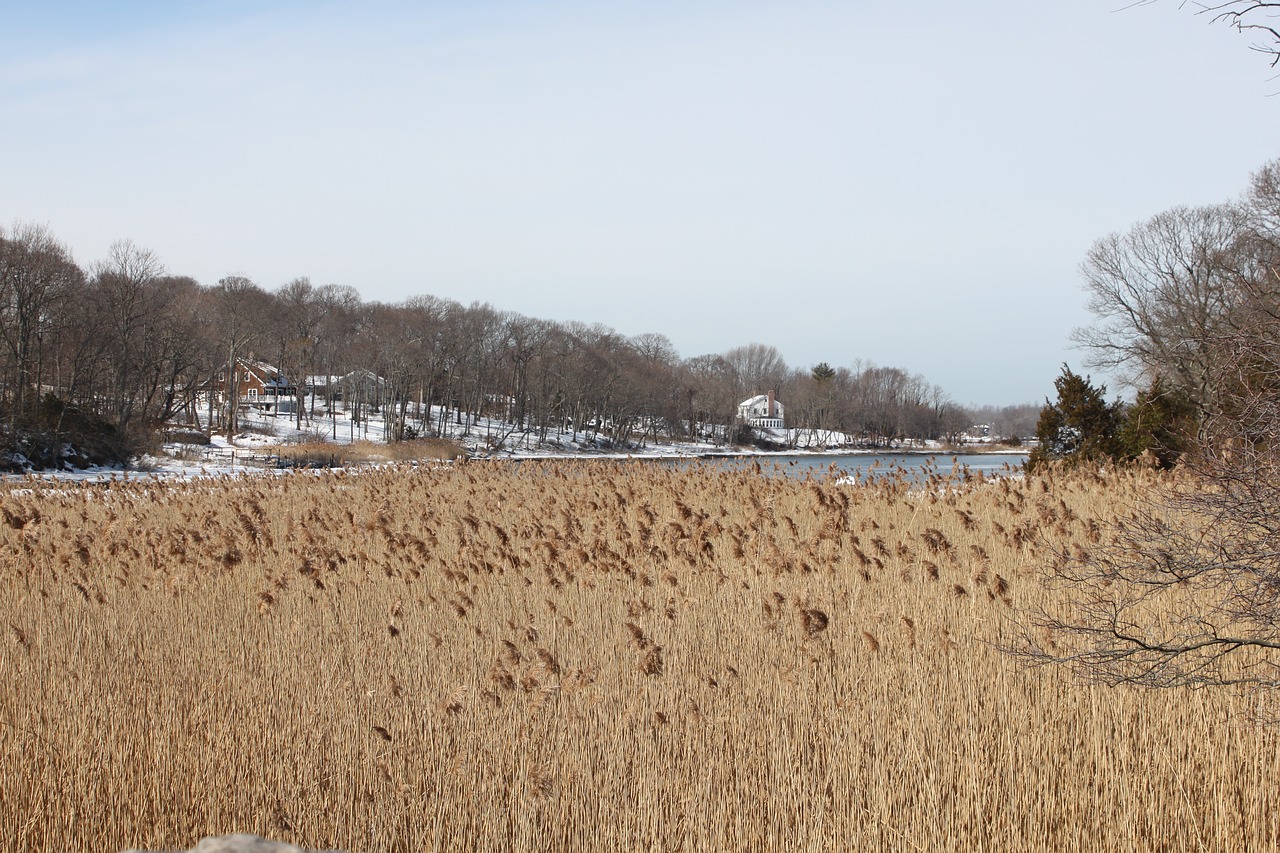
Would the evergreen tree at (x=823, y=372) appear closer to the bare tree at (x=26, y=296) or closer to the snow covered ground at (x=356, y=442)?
the snow covered ground at (x=356, y=442)

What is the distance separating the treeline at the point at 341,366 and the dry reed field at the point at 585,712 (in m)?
31.5

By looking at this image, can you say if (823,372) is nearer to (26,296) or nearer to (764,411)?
(764,411)

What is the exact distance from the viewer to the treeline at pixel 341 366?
42.4 meters

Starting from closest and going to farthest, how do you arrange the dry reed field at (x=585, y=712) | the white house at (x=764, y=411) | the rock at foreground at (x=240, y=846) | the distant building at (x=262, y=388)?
the rock at foreground at (x=240, y=846) < the dry reed field at (x=585, y=712) < the distant building at (x=262, y=388) < the white house at (x=764, y=411)

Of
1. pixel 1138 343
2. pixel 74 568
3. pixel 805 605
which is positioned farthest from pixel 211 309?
pixel 805 605

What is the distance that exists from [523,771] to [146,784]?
6.79 feet

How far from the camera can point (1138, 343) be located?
39.9 metres

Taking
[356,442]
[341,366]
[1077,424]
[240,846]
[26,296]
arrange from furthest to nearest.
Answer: [341,366]
[356,442]
[26,296]
[1077,424]
[240,846]

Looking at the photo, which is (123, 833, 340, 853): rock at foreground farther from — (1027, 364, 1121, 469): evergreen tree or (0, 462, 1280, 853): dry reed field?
(1027, 364, 1121, 469): evergreen tree

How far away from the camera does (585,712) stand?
20.6 feet

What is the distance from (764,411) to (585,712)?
463ft

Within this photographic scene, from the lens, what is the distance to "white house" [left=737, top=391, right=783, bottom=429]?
139 m

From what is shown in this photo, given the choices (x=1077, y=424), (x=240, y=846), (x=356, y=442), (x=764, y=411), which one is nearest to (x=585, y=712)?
(x=240, y=846)

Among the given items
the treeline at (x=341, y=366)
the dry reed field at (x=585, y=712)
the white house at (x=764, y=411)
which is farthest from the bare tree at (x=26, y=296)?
the white house at (x=764, y=411)
